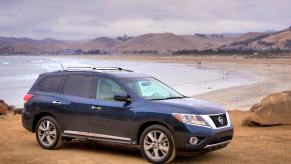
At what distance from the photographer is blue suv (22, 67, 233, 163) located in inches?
351

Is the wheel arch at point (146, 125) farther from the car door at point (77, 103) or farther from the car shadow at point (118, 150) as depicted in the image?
the car door at point (77, 103)

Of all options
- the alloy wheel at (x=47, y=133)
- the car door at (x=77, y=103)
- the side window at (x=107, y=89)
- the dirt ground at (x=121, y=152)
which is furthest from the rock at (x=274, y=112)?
the alloy wheel at (x=47, y=133)

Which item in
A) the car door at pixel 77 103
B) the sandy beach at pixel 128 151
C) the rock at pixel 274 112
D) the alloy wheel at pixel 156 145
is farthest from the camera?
the rock at pixel 274 112

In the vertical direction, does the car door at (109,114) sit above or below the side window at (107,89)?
below

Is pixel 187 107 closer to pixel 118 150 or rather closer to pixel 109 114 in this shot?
pixel 109 114

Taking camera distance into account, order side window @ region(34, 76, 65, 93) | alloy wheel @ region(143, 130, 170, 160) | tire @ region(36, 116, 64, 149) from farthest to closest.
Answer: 1. side window @ region(34, 76, 65, 93)
2. tire @ region(36, 116, 64, 149)
3. alloy wheel @ region(143, 130, 170, 160)

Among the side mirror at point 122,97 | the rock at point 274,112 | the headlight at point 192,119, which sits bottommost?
the rock at point 274,112

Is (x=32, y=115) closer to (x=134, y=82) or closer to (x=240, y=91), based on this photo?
(x=134, y=82)

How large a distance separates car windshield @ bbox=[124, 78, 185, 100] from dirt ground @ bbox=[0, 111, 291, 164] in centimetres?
111

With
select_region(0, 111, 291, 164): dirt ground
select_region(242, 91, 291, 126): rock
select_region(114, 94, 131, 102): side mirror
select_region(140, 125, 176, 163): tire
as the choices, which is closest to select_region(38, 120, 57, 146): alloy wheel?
select_region(0, 111, 291, 164): dirt ground

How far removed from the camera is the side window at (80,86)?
1017 centimetres

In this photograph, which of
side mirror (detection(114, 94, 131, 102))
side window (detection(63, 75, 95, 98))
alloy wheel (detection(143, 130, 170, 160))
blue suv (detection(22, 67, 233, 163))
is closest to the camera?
blue suv (detection(22, 67, 233, 163))

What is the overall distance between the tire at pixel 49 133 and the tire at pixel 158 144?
200 cm

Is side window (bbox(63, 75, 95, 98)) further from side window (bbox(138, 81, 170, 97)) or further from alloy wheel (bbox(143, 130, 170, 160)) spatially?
alloy wheel (bbox(143, 130, 170, 160))
